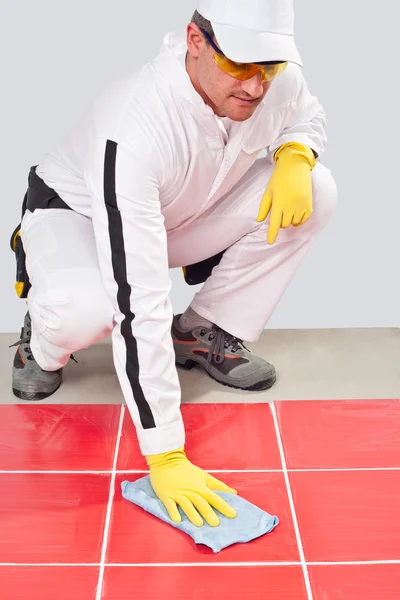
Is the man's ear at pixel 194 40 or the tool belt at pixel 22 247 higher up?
the man's ear at pixel 194 40

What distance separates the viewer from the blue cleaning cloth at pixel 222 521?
197cm

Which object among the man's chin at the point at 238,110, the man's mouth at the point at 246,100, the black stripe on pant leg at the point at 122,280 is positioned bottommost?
the black stripe on pant leg at the point at 122,280

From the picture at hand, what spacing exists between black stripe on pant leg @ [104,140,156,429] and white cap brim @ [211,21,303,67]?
13.8 inches

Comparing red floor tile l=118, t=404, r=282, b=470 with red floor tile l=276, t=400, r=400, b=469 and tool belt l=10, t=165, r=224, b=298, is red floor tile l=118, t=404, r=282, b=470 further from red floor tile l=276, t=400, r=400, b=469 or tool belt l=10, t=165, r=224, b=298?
tool belt l=10, t=165, r=224, b=298

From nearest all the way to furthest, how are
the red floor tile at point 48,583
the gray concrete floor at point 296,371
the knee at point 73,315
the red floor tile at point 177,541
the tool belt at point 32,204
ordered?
the red floor tile at point 48,583 → the red floor tile at point 177,541 → the knee at point 73,315 → the tool belt at point 32,204 → the gray concrete floor at point 296,371

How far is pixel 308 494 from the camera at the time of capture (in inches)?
85.0

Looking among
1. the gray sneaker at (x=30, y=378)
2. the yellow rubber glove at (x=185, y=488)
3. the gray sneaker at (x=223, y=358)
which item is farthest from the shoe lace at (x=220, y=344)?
the yellow rubber glove at (x=185, y=488)

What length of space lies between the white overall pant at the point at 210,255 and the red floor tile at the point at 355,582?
0.84m

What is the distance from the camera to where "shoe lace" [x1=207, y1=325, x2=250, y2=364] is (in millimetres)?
2699

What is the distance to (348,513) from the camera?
2.09 meters

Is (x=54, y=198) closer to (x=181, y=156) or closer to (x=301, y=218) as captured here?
(x=181, y=156)

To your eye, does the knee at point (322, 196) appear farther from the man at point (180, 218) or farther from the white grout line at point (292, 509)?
the white grout line at point (292, 509)

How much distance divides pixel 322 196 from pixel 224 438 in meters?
0.73

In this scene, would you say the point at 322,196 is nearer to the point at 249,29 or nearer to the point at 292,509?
the point at 249,29
